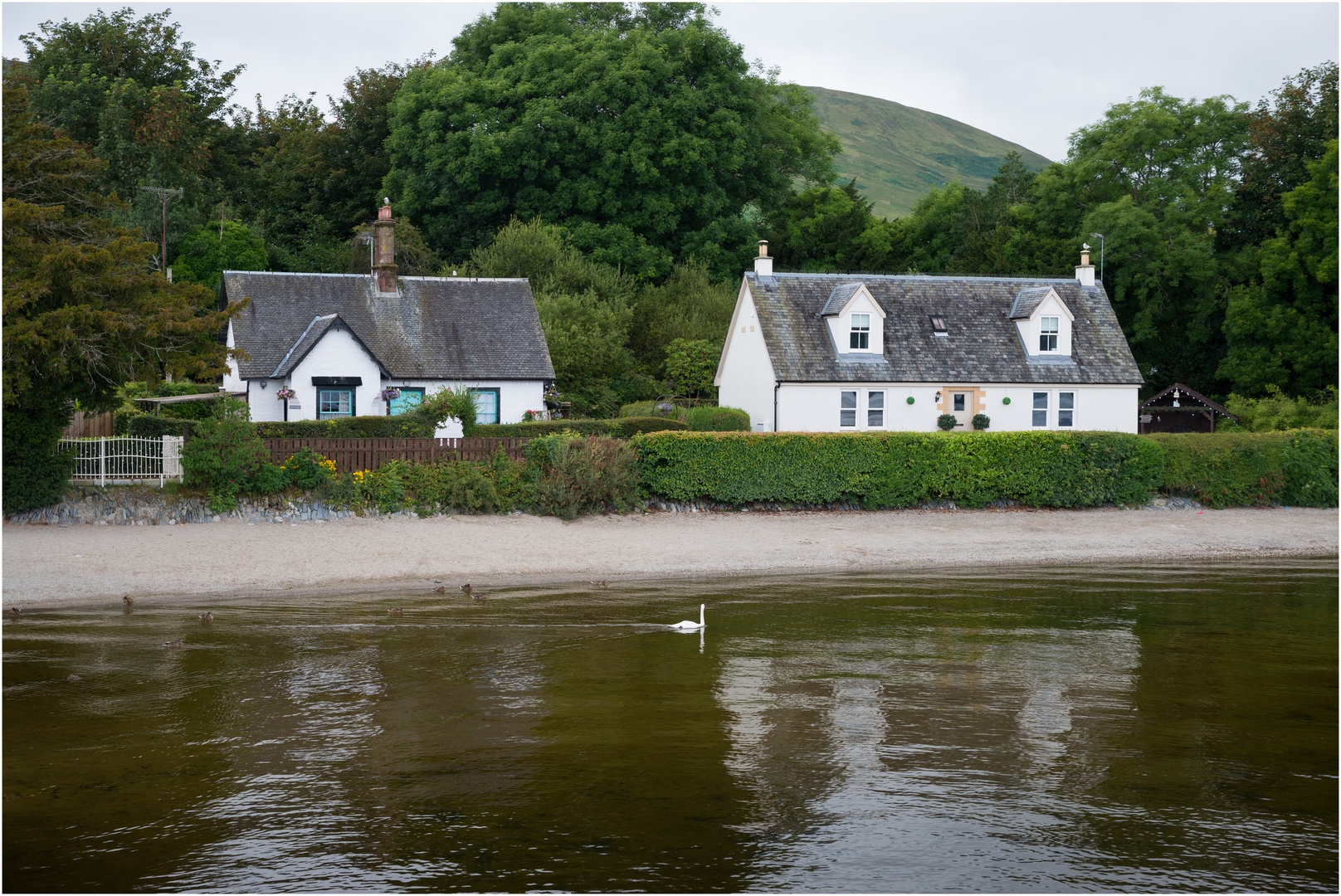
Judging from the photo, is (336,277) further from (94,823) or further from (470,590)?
(94,823)

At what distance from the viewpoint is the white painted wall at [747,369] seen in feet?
116

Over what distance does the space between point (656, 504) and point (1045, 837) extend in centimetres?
1879

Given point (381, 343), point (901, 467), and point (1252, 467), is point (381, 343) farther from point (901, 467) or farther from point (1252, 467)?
point (1252, 467)

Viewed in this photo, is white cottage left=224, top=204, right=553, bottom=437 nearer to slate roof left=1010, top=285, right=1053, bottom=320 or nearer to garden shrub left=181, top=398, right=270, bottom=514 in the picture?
garden shrub left=181, top=398, right=270, bottom=514

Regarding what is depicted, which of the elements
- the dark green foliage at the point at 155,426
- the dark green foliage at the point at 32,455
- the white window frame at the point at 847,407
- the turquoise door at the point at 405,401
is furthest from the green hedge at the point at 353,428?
the white window frame at the point at 847,407

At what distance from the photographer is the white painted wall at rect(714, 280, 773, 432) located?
116 feet

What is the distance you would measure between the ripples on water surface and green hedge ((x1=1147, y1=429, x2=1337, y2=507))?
1338cm

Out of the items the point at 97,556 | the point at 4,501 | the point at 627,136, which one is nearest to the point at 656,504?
the point at 97,556

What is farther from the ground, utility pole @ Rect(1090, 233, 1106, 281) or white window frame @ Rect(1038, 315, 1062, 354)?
utility pole @ Rect(1090, 233, 1106, 281)

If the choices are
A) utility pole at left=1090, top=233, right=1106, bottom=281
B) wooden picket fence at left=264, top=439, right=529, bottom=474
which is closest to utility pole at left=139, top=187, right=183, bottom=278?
wooden picket fence at left=264, top=439, right=529, bottom=474

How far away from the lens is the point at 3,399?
2105cm

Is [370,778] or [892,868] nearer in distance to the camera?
[892,868]

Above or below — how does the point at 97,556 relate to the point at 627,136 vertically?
below

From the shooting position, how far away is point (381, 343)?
35.1 m
